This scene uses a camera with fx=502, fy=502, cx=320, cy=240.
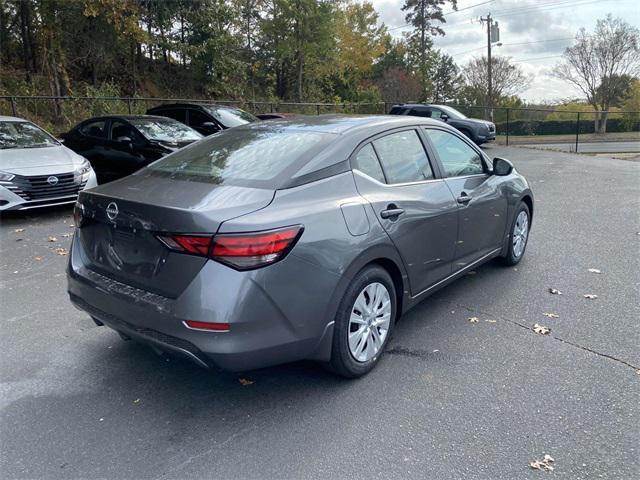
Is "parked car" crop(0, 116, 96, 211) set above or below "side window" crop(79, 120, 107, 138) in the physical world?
below

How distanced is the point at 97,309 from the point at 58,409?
1.97 feet

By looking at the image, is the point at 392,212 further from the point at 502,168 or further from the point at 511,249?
the point at 511,249

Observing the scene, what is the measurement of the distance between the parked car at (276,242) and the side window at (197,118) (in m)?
7.37

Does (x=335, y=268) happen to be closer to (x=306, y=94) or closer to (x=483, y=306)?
(x=483, y=306)

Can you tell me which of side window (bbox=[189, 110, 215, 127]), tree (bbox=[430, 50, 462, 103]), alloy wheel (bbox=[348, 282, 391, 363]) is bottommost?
alloy wheel (bbox=[348, 282, 391, 363])

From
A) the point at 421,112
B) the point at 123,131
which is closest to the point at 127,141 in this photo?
the point at 123,131

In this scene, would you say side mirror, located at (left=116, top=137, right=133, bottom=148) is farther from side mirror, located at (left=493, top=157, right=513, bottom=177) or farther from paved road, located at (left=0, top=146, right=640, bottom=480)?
side mirror, located at (left=493, top=157, right=513, bottom=177)

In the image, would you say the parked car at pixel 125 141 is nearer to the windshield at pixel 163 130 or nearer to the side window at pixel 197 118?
the windshield at pixel 163 130

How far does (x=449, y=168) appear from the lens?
4203 mm

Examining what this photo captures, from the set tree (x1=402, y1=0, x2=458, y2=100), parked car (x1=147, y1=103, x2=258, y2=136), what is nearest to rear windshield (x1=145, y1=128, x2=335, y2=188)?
parked car (x1=147, y1=103, x2=258, y2=136)

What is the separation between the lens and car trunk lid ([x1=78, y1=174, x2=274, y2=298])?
2.59 metres

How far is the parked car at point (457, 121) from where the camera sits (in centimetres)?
1745

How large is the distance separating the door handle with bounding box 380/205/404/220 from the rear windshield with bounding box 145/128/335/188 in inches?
23.3

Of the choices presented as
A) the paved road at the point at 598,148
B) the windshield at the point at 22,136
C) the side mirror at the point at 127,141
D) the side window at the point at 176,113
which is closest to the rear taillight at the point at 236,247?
the windshield at the point at 22,136
